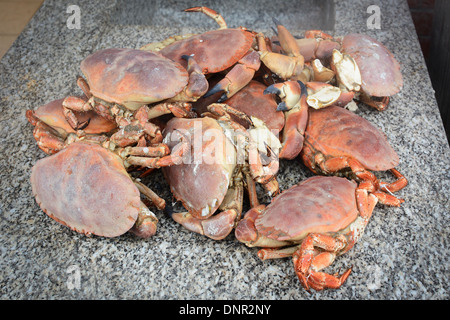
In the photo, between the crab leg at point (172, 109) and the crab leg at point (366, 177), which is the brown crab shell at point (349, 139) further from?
the crab leg at point (172, 109)

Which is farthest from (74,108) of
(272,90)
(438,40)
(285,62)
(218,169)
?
(438,40)

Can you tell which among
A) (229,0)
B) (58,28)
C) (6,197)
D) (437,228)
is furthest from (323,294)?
(229,0)

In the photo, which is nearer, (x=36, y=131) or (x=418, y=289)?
(x=418, y=289)

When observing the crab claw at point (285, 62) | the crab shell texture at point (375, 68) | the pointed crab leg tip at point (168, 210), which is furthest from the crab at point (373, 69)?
the pointed crab leg tip at point (168, 210)

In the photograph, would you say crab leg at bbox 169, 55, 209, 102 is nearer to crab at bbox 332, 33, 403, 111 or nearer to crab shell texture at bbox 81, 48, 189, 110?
crab shell texture at bbox 81, 48, 189, 110

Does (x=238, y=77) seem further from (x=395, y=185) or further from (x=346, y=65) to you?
(x=395, y=185)

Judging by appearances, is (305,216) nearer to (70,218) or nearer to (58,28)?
(70,218)
